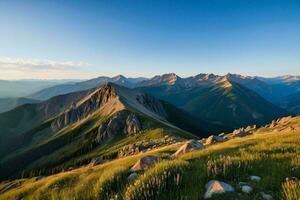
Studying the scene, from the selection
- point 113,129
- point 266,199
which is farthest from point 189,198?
point 113,129

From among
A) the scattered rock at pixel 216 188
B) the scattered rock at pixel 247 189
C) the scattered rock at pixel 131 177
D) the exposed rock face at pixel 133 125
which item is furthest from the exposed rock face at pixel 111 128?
the scattered rock at pixel 247 189

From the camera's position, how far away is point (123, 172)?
10.3 m

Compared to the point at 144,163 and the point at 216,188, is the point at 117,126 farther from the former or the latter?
the point at 216,188

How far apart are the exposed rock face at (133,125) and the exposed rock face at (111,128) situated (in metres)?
7.91

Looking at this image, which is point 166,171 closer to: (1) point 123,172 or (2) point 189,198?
(2) point 189,198

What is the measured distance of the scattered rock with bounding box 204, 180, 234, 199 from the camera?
730cm

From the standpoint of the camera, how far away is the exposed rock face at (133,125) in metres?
169

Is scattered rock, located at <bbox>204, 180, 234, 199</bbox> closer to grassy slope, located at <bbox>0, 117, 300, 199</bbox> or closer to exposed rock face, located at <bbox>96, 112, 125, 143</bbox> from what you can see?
grassy slope, located at <bbox>0, 117, 300, 199</bbox>

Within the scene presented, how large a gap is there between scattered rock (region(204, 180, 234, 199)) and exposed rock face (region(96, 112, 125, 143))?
179m

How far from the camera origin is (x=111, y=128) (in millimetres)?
188750

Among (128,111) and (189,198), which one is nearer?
(189,198)

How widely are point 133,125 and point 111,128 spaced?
2331cm

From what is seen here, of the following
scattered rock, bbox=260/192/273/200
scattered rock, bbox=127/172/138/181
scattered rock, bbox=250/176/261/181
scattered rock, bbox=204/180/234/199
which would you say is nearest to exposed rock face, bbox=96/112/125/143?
scattered rock, bbox=127/172/138/181

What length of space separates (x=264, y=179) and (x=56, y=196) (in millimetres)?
7362
